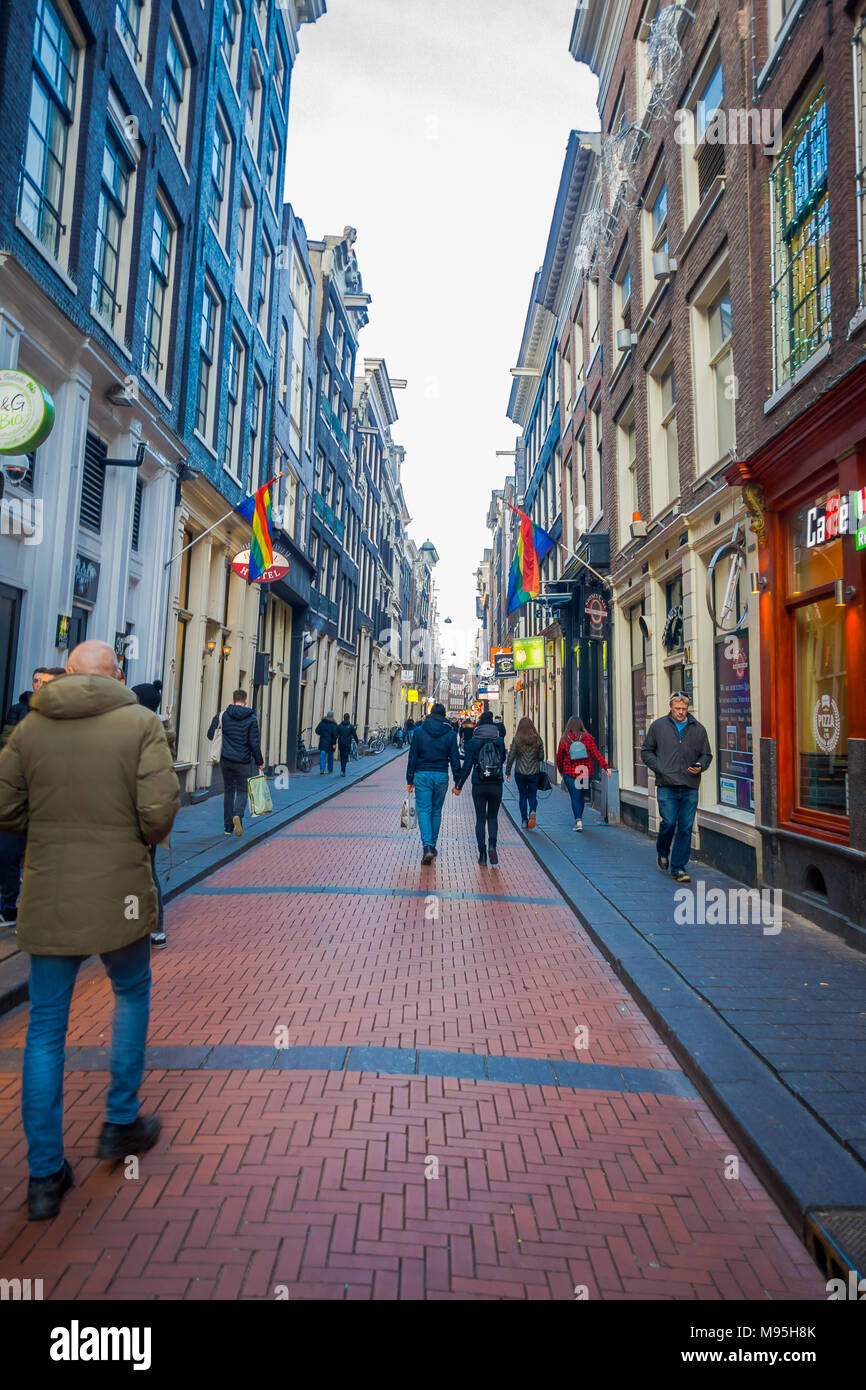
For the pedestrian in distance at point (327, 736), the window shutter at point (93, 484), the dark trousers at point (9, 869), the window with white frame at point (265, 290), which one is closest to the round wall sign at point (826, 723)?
the dark trousers at point (9, 869)

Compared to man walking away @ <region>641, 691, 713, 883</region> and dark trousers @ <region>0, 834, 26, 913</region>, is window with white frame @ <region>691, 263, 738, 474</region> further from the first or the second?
dark trousers @ <region>0, 834, 26, 913</region>

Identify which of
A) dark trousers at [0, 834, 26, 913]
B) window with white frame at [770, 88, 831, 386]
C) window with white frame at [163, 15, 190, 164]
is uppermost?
window with white frame at [163, 15, 190, 164]

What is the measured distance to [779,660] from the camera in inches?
290

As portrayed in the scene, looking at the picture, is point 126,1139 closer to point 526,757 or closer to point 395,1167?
point 395,1167

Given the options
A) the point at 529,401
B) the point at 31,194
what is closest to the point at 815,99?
the point at 31,194

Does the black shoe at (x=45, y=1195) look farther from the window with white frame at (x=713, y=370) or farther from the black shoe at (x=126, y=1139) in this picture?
the window with white frame at (x=713, y=370)

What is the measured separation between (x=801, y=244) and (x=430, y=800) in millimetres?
6729

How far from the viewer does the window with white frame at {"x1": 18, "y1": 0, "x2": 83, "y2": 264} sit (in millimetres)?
8641

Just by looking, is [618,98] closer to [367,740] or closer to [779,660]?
[779,660]

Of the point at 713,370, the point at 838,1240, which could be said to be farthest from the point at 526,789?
the point at 838,1240

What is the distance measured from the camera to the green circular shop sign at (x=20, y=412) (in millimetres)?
6414

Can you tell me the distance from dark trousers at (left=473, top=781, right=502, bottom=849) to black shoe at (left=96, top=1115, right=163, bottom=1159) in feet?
21.5

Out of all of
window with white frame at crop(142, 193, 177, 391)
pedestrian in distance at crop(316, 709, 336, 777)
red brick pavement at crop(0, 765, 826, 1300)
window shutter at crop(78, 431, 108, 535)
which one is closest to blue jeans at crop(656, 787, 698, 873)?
red brick pavement at crop(0, 765, 826, 1300)

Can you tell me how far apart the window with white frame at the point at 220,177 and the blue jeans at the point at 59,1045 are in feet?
53.0
